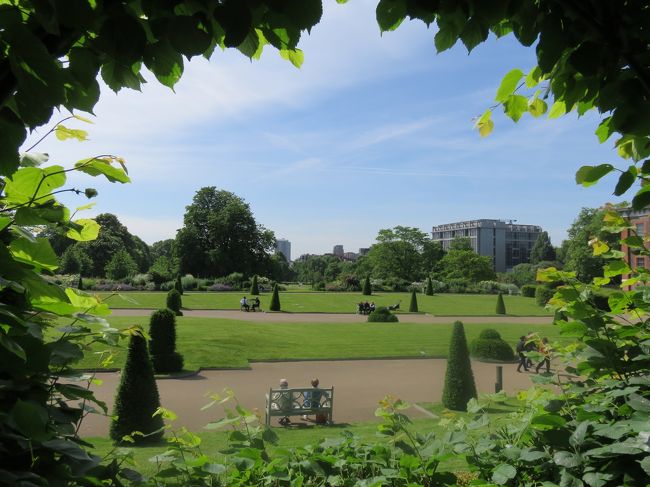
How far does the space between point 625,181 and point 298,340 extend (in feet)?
61.3

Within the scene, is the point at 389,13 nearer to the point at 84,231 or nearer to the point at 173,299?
the point at 84,231

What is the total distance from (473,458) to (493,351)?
16.0 metres

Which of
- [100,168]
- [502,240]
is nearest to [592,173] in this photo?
[100,168]

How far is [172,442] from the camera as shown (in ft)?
6.50

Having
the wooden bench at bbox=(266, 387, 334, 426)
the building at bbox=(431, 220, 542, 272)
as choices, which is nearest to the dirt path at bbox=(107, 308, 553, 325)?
the wooden bench at bbox=(266, 387, 334, 426)

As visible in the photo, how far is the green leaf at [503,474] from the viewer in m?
1.76

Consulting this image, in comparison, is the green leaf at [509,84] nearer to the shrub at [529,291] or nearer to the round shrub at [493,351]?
the round shrub at [493,351]

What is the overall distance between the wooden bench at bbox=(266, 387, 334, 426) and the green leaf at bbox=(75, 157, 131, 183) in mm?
8635

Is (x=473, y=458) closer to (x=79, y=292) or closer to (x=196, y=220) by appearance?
(x=79, y=292)

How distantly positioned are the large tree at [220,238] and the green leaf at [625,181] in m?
62.3

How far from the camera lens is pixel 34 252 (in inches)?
55.2

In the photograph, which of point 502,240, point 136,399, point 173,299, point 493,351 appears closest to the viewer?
point 136,399

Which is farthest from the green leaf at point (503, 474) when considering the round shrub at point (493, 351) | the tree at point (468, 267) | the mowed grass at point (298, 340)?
the tree at point (468, 267)

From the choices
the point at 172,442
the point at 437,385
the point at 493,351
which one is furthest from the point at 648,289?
the point at 493,351
